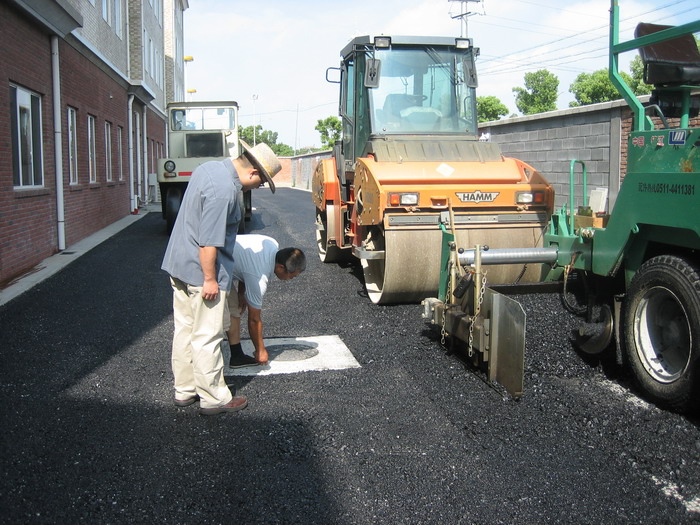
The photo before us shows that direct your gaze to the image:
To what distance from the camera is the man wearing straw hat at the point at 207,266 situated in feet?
14.0

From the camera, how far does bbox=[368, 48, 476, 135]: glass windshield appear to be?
27.1ft

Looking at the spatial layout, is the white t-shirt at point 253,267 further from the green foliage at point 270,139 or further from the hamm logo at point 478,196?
the green foliage at point 270,139

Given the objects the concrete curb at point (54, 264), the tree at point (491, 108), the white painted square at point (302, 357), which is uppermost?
the tree at point (491, 108)

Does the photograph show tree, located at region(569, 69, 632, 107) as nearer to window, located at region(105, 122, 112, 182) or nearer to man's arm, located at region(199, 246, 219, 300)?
window, located at region(105, 122, 112, 182)

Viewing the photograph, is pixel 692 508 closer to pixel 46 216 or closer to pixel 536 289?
pixel 536 289

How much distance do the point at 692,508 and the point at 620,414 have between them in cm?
111

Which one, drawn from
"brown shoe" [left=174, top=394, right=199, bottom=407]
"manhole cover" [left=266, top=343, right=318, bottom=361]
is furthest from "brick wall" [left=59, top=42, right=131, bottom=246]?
"brown shoe" [left=174, top=394, right=199, bottom=407]

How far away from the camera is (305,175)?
45.8 metres

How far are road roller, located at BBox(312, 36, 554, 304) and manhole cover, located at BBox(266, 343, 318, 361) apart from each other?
1379mm

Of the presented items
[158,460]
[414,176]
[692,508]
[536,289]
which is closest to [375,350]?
[536,289]

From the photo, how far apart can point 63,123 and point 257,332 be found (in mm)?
9320

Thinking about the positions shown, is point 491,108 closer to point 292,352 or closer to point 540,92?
point 540,92

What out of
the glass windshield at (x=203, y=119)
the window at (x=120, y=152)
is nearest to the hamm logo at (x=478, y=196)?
the glass windshield at (x=203, y=119)

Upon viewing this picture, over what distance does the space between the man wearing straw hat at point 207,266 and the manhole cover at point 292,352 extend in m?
1.18
